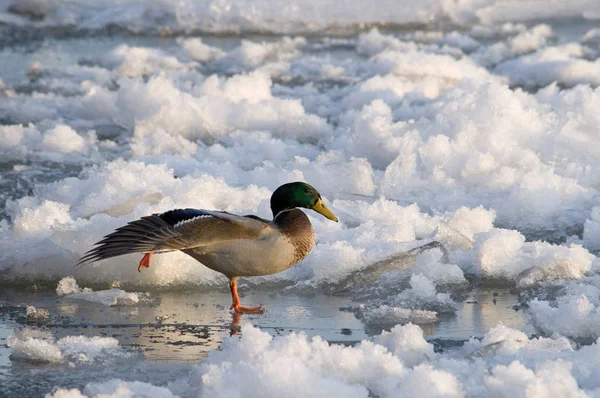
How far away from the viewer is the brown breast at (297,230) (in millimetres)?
5543


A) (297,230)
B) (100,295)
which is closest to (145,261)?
(100,295)

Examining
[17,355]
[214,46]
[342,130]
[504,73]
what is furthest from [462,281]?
[214,46]

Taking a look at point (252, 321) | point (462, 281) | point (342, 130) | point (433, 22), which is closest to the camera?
point (252, 321)

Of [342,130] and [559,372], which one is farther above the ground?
[342,130]

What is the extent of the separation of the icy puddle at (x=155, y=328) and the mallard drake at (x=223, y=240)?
24 cm

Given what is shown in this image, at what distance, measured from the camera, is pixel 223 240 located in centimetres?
540

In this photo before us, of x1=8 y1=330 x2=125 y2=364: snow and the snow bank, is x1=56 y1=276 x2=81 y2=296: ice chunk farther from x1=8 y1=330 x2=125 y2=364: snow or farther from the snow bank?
the snow bank

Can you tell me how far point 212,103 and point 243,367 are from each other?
6298 millimetres

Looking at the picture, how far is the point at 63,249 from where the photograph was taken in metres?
6.11

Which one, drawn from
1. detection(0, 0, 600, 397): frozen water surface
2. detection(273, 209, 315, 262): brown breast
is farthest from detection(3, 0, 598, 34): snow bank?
detection(273, 209, 315, 262): brown breast

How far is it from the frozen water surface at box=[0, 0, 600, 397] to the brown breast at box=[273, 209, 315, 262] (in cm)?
34

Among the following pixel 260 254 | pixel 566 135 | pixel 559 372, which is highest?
pixel 566 135

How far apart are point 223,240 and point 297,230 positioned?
40 centimetres

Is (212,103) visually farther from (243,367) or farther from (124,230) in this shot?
(243,367)
